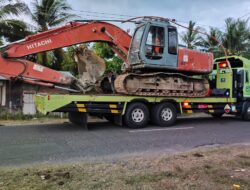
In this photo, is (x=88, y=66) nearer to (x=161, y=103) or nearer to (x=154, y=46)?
(x=154, y=46)

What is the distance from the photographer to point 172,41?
12.8 meters

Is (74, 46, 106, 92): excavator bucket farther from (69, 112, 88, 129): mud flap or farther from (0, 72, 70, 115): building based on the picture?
(0, 72, 70, 115): building

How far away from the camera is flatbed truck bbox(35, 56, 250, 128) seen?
10.9 meters

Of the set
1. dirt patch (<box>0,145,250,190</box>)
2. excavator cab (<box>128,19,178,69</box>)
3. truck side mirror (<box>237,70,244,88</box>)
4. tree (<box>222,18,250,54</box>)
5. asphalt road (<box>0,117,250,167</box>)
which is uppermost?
tree (<box>222,18,250,54</box>)

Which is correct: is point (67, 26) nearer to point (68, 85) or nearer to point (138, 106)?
point (68, 85)

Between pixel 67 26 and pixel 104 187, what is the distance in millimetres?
8110

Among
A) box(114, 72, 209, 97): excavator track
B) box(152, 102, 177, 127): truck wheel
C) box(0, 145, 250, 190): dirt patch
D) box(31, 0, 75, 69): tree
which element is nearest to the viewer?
box(0, 145, 250, 190): dirt patch

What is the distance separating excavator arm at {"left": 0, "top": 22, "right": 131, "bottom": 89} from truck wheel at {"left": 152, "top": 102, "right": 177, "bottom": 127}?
10.7 feet

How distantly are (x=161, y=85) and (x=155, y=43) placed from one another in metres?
1.60

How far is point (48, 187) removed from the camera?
5.06m

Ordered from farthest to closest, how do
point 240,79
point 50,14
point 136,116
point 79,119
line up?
point 50,14, point 240,79, point 136,116, point 79,119

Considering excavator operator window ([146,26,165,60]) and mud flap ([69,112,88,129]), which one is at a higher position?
excavator operator window ([146,26,165,60])

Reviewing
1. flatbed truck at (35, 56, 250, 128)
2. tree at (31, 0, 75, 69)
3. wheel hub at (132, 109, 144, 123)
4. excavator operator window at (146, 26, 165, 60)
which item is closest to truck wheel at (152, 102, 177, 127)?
flatbed truck at (35, 56, 250, 128)

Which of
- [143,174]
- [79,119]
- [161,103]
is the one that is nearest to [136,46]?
[161,103]
